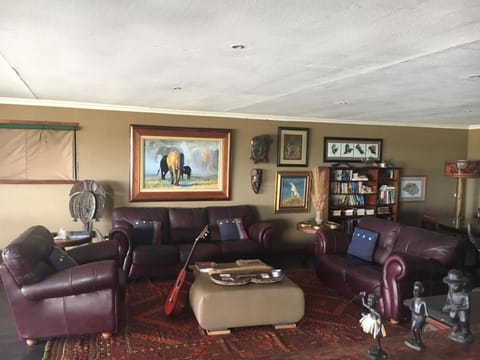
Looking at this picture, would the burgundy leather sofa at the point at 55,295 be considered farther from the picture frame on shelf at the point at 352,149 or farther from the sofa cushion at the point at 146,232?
the picture frame on shelf at the point at 352,149

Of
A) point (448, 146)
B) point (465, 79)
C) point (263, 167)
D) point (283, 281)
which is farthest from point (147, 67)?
point (448, 146)

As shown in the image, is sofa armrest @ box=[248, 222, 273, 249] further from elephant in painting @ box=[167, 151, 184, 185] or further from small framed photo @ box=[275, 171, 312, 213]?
elephant in painting @ box=[167, 151, 184, 185]

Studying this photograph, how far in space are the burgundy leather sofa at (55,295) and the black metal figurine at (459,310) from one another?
259 centimetres

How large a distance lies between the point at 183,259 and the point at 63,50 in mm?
3033

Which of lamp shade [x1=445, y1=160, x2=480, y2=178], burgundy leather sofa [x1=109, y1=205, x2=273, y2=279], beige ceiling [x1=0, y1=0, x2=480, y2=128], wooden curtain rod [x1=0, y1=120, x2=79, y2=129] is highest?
beige ceiling [x1=0, y1=0, x2=480, y2=128]

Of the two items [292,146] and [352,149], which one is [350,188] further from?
[292,146]

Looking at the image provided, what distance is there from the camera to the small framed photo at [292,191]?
6590mm

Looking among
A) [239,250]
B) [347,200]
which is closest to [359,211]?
[347,200]

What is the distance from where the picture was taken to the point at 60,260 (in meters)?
3.58

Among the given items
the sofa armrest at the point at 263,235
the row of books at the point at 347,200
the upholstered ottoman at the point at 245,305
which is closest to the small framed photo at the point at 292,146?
the row of books at the point at 347,200

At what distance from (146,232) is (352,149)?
3755 mm

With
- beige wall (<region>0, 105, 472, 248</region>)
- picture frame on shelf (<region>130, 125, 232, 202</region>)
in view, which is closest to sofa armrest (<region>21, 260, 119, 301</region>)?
beige wall (<region>0, 105, 472, 248</region>)

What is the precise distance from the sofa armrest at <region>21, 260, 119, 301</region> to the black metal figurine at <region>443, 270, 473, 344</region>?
2.59 meters

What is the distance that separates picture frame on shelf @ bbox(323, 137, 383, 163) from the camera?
22.5ft
